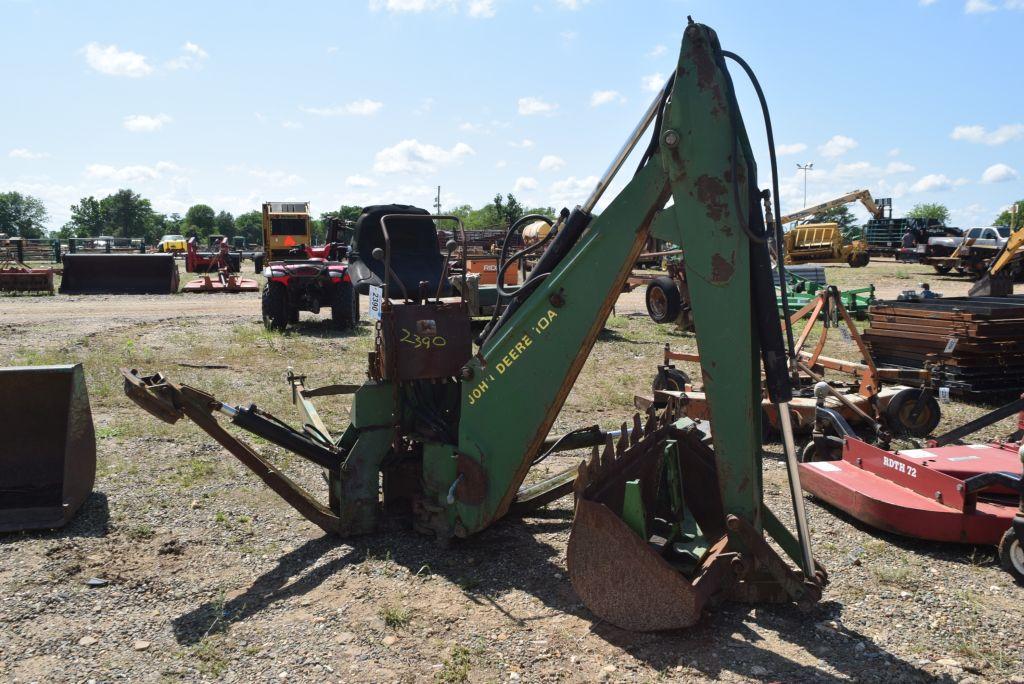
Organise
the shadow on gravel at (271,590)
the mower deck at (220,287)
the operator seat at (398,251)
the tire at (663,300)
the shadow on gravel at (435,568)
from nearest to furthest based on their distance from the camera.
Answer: the shadow on gravel at (271,590) < the shadow on gravel at (435,568) < the operator seat at (398,251) < the tire at (663,300) < the mower deck at (220,287)

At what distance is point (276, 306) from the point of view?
48.3ft

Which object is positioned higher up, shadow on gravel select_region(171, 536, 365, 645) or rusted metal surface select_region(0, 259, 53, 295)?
rusted metal surface select_region(0, 259, 53, 295)

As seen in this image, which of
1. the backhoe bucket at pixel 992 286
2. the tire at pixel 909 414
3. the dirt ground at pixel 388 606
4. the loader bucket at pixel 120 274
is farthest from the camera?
the loader bucket at pixel 120 274

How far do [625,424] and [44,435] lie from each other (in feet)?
14.5

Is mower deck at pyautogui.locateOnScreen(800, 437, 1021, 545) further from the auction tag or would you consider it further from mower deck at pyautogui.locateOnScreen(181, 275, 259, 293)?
mower deck at pyautogui.locateOnScreen(181, 275, 259, 293)

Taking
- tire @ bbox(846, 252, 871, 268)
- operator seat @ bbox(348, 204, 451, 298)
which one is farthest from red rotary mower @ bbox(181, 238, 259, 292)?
tire @ bbox(846, 252, 871, 268)

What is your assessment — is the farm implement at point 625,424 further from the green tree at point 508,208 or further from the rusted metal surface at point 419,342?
the green tree at point 508,208

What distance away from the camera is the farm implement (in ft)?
12.0

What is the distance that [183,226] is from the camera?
116 m

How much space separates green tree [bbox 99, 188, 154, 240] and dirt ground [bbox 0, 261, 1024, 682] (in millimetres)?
106341

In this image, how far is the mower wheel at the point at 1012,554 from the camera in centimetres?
450

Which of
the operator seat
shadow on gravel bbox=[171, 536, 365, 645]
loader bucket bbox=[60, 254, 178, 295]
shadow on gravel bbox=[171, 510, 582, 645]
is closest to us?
shadow on gravel bbox=[171, 536, 365, 645]

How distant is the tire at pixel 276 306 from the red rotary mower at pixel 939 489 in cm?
1084

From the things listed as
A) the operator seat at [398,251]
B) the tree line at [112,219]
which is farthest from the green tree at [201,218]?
the operator seat at [398,251]
